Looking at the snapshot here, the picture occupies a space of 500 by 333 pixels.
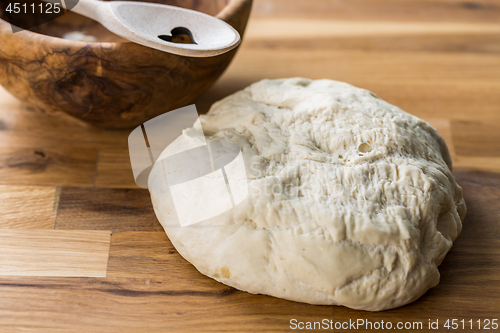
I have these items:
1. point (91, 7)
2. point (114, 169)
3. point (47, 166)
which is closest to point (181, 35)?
point (91, 7)

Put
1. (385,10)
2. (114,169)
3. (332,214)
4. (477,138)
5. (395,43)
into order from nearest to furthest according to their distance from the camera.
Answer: (332,214) < (114,169) < (477,138) < (395,43) < (385,10)

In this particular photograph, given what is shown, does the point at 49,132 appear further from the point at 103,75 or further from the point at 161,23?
the point at 161,23

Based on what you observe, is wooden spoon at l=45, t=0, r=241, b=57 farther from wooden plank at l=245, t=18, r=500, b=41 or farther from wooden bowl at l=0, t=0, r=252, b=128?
wooden plank at l=245, t=18, r=500, b=41

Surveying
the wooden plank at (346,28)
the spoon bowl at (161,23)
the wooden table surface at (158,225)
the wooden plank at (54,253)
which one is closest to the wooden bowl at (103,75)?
the spoon bowl at (161,23)

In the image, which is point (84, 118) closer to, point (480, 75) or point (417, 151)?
point (417, 151)

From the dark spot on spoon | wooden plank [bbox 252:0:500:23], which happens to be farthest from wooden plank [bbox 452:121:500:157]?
the dark spot on spoon

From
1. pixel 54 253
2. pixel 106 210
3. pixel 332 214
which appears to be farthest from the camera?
pixel 106 210
